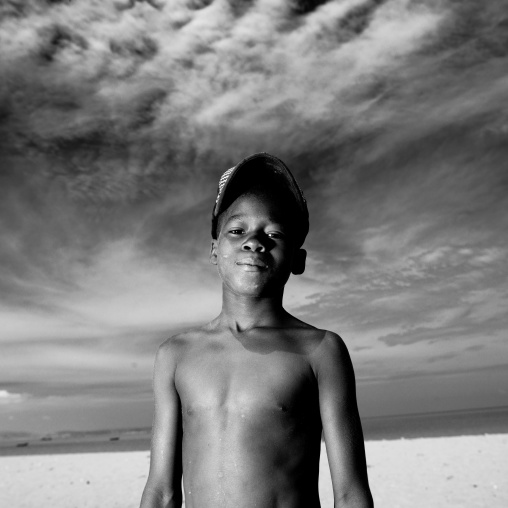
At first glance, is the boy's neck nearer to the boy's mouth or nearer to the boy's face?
the boy's face

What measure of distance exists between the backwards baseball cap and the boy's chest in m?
0.56

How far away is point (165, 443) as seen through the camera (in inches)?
95.2

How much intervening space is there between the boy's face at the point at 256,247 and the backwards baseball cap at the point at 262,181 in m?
0.04

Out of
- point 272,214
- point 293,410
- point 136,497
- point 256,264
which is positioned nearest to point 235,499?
point 293,410

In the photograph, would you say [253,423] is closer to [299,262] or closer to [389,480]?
[299,262]

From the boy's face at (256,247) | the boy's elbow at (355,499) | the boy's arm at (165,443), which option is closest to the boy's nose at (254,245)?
the boy's face at (256,247)

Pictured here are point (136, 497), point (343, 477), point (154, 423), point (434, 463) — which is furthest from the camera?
point (434, 463)

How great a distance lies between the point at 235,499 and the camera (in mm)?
2172

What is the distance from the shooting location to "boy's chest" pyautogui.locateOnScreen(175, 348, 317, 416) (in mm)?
2250

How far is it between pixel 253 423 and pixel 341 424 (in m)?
0.32

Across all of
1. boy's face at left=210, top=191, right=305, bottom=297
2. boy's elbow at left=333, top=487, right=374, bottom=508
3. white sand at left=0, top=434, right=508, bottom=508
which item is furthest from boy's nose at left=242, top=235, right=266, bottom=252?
white sand at left=0, top=434, right=508, bottom=508

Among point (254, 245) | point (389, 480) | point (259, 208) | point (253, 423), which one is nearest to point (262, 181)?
point (259, 208)

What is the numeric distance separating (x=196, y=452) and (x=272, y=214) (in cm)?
99

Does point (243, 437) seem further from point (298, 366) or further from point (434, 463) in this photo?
point (434, 463)
